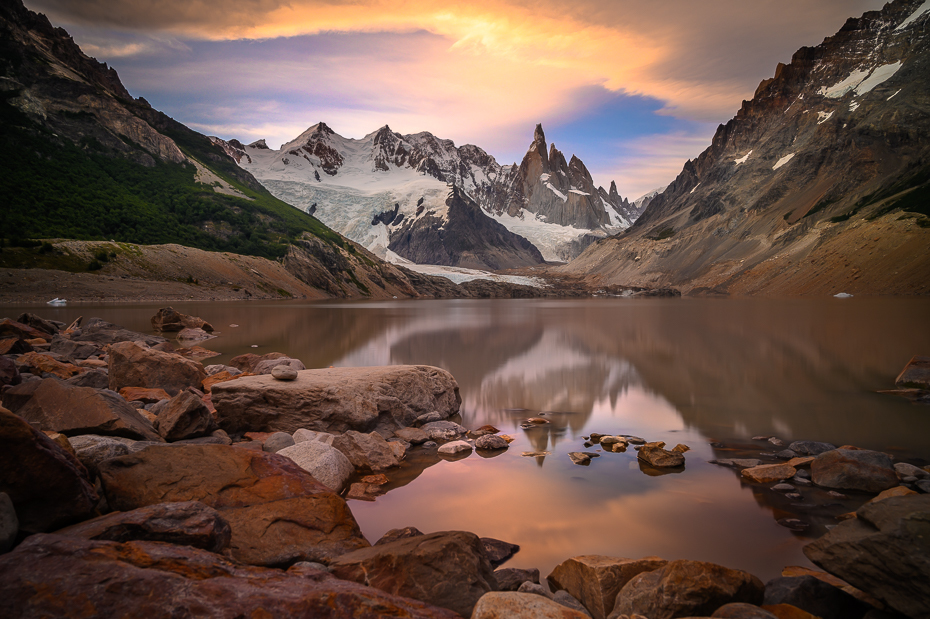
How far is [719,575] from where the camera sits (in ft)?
14.6

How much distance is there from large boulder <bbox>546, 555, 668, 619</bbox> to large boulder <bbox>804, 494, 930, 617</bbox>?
5.22 ft

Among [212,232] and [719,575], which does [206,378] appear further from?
[212,232]

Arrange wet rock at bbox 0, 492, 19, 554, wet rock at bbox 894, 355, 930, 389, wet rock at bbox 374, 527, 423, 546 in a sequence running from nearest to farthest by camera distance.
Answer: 1. wet rock at bbox 0, 492, 19, 554
2. wet rock at bbox 374, 527, 423, 546
3. wet rock at bbox 894, 355, 930, 389

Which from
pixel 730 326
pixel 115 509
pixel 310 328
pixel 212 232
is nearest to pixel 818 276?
pixel 730 326

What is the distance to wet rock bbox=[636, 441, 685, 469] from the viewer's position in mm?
8898

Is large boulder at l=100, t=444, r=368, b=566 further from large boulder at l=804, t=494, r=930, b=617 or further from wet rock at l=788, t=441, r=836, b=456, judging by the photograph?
wet rock at l=788, t=441, r=836, b=456

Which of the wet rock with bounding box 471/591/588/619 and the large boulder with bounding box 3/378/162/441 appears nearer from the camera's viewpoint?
the wet rock with bounding box 471/591/588/619

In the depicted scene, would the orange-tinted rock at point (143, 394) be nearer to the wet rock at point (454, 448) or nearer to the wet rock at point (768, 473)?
the wet rock at point (454, 448)

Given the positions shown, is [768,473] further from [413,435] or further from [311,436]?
[311,436]

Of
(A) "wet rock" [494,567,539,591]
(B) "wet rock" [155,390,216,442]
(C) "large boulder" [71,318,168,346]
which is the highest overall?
(B) "wet rock" [155,390,216,442]

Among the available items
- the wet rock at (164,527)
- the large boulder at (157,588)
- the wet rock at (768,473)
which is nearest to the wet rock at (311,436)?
the wet rock at (164,527)

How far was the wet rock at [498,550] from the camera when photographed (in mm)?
5906

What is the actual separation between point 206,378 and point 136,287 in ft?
233

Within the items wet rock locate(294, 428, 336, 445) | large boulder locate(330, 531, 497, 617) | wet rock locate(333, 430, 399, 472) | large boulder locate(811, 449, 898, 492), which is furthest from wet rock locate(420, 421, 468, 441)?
large boulder locate(811, 449, 898, 492)
